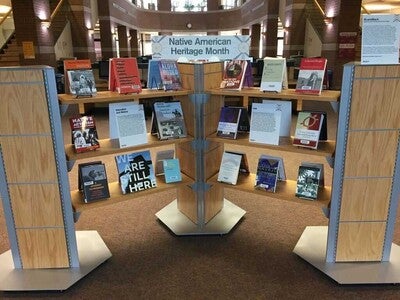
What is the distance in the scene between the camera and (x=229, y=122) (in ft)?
8.58

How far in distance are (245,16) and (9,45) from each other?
1174cm

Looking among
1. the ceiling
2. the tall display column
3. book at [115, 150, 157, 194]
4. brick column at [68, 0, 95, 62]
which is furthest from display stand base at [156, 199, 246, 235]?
the ceiling

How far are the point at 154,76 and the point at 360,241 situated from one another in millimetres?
1909

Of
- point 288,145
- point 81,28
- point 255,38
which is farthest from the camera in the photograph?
point 255,38

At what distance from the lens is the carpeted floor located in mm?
2145

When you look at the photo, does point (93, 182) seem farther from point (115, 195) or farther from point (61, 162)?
point (61, 162)

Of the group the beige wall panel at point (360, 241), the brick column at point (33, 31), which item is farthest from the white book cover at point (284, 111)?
the brick column at point (33, 31)

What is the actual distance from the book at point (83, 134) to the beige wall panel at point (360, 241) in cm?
182

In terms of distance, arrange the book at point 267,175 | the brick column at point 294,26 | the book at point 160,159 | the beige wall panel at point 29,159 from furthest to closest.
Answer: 1. the brick column at point 294,26
2. the book at point 160,159
3. the book at point 267,175
4. the beige wall panel at point 29,159

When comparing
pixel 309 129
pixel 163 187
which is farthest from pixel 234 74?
pixel 163 187

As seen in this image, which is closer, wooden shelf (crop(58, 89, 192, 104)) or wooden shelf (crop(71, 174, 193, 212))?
wooden shelf (crop(58, 89, 192, 104))

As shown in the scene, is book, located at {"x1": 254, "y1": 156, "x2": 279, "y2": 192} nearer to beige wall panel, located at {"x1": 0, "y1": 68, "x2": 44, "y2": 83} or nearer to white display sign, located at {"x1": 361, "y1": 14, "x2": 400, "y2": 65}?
white display sign, located at {"x1": 361, "y1": 14, "x2": 400, "y2": 65}

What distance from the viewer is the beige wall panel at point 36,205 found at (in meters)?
2.19

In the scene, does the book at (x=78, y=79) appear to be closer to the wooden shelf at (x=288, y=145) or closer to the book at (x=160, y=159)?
the book at (x=160, y=159)
